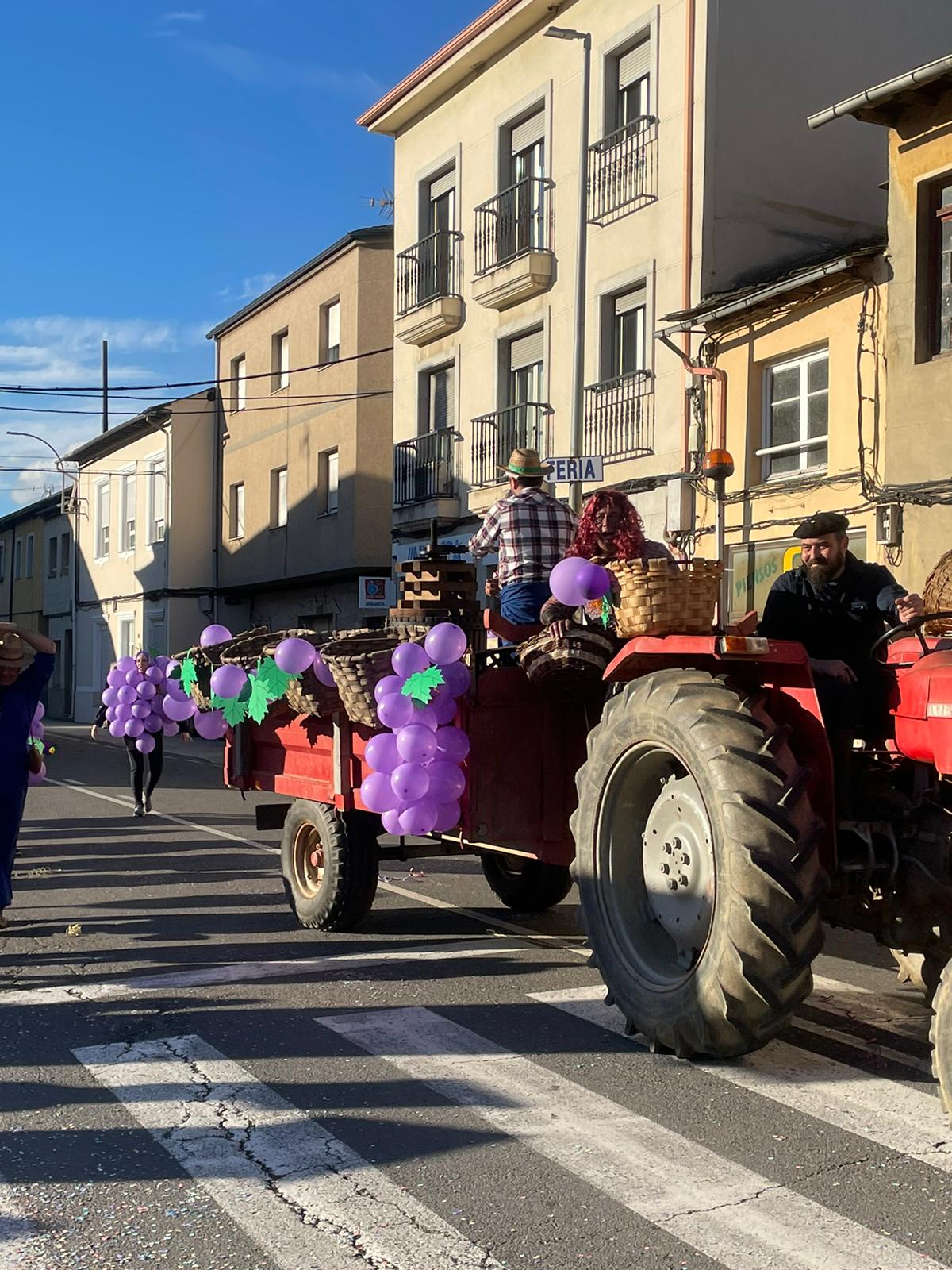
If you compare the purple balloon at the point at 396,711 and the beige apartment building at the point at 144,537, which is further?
the beige apartment building at the point at 144,537

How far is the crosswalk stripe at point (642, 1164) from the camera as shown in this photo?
3422mm

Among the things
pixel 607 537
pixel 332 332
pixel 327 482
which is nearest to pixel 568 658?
pixel 607 537

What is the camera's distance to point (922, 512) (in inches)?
553

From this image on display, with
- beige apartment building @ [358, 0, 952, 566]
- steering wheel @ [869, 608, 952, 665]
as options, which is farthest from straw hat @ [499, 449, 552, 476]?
beige apartment building @ [358, 0, 952, 566]

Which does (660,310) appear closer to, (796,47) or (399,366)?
(796,47)

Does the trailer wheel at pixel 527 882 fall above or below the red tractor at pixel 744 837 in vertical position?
below

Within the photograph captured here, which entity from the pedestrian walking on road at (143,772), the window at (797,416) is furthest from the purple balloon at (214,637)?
the window at (797,416)

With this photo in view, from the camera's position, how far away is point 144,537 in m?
37.8

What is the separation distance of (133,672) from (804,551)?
7.72 metres

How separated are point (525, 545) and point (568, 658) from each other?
1.39m

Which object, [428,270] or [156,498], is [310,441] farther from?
[156,498]

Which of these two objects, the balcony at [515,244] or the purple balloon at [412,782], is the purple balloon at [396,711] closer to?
the purple balloon at [412,782]

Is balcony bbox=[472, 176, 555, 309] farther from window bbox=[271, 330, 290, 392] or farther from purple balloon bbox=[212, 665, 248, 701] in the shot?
purple balloon bbox=[212, 665, 248, 701]

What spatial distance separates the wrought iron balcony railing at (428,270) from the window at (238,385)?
858 centimetres
